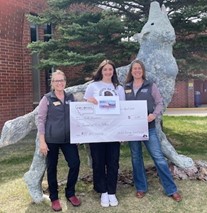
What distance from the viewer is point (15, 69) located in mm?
9719

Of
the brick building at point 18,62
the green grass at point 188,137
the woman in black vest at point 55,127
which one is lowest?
the green grass at point 188,137

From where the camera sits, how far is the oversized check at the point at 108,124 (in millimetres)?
3928

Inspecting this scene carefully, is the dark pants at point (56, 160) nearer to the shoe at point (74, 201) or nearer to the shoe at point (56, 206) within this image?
the shoe at point (56, 206)

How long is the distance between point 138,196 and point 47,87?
282 inches

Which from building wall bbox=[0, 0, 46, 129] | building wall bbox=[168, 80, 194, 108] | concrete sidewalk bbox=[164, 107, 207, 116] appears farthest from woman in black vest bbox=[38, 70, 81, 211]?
building wall bbox=[168, 80, 194, 108]

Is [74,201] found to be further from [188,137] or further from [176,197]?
[188,137]

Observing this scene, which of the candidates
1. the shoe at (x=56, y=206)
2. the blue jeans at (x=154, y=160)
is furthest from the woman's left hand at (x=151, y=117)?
the shoe at (x=56, y=206)

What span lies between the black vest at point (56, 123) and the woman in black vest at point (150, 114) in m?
0.84

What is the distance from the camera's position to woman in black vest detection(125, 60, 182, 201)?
4109 mm

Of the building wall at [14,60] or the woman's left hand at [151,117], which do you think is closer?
the woman's left hand at [151,117]

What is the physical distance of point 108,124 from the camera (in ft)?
13.2

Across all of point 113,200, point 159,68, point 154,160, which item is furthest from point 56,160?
point 159,68

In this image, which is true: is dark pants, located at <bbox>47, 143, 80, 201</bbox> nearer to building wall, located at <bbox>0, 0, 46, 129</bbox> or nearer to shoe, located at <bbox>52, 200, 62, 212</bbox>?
shoe, located at <bbox>52, 200, 62, 212</bbox>

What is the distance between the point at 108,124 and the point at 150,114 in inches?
20.6
